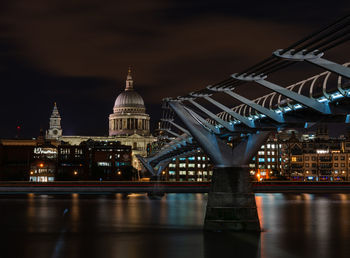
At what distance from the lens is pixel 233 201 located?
38.9 meters

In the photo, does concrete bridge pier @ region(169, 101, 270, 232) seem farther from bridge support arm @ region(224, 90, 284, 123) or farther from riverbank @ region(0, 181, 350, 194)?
riverbank @ region(0, 181, 350, 194)

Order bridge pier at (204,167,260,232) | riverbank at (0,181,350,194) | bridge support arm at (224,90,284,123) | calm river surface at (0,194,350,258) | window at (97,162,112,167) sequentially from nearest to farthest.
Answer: bridge support arm at (224,90,284,123) < calm river surface at (0,194,350,258) < bridge pier at (204,167,260,232) < riverbank at (0,181,350,194) < window at (97,162,112,167)

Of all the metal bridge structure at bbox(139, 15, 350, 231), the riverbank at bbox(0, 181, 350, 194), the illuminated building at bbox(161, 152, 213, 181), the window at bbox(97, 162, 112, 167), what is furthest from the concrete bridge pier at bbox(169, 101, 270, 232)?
the illuminated building at bbox(161, 152, 213, 181)

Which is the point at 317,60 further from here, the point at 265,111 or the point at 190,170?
the point at 190,170

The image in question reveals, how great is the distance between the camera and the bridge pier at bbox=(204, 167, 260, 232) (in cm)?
3888

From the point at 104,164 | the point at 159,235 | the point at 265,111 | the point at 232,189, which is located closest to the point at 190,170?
the point at 104,164

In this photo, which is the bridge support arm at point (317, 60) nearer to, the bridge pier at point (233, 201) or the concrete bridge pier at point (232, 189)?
the concrete bridge pier at point (232, 189)

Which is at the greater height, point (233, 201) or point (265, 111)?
point (265, 111)

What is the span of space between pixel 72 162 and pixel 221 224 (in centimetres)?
11878

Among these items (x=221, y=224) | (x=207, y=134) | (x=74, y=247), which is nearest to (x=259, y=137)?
(x=207, y=134)

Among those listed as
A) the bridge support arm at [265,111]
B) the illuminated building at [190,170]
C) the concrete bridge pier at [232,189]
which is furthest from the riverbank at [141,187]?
the bridge support arm at [265,111]

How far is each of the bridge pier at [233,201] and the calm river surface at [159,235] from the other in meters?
0.86

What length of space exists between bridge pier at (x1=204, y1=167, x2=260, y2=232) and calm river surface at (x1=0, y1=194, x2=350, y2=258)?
86 cm

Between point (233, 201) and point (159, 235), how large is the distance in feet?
27.0
